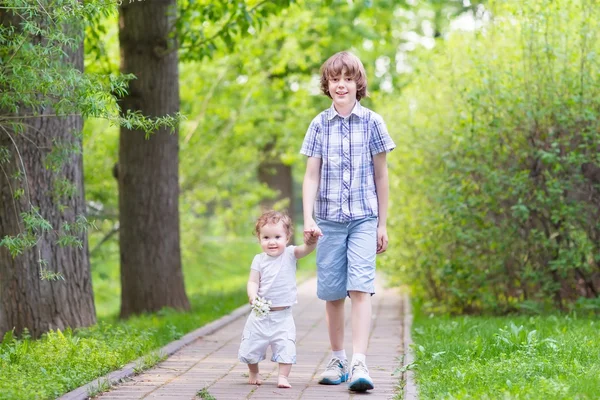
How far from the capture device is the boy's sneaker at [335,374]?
20.9 feet

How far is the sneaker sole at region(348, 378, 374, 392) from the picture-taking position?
19.3 ft

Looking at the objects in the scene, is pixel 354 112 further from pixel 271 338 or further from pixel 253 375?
pixel 253 375

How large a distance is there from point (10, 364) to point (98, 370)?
2.01 ft

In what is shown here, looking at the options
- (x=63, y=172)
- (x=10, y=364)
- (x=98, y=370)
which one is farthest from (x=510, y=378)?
(x=63, y=172)

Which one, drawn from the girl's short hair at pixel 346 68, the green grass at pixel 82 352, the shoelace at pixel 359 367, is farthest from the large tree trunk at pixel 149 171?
the shoelace at pixel 359 367

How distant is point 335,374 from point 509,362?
1126mm

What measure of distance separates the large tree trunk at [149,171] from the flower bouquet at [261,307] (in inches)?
202

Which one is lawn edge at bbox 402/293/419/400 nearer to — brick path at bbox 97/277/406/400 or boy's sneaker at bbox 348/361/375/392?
brick path at bbox 97/277/406/400

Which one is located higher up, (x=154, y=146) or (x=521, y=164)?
(x=154, y=146)

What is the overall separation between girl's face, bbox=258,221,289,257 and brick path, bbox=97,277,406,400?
2.92 ft

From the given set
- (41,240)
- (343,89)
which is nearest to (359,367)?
(343,89)

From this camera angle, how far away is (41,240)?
812 cm

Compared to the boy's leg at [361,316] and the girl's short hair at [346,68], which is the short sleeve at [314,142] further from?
the boy's leg at [361,316]

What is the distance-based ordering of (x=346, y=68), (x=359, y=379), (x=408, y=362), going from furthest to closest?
(x=408, y=362) → (x=346, y=68) → (x=359, y=379)
